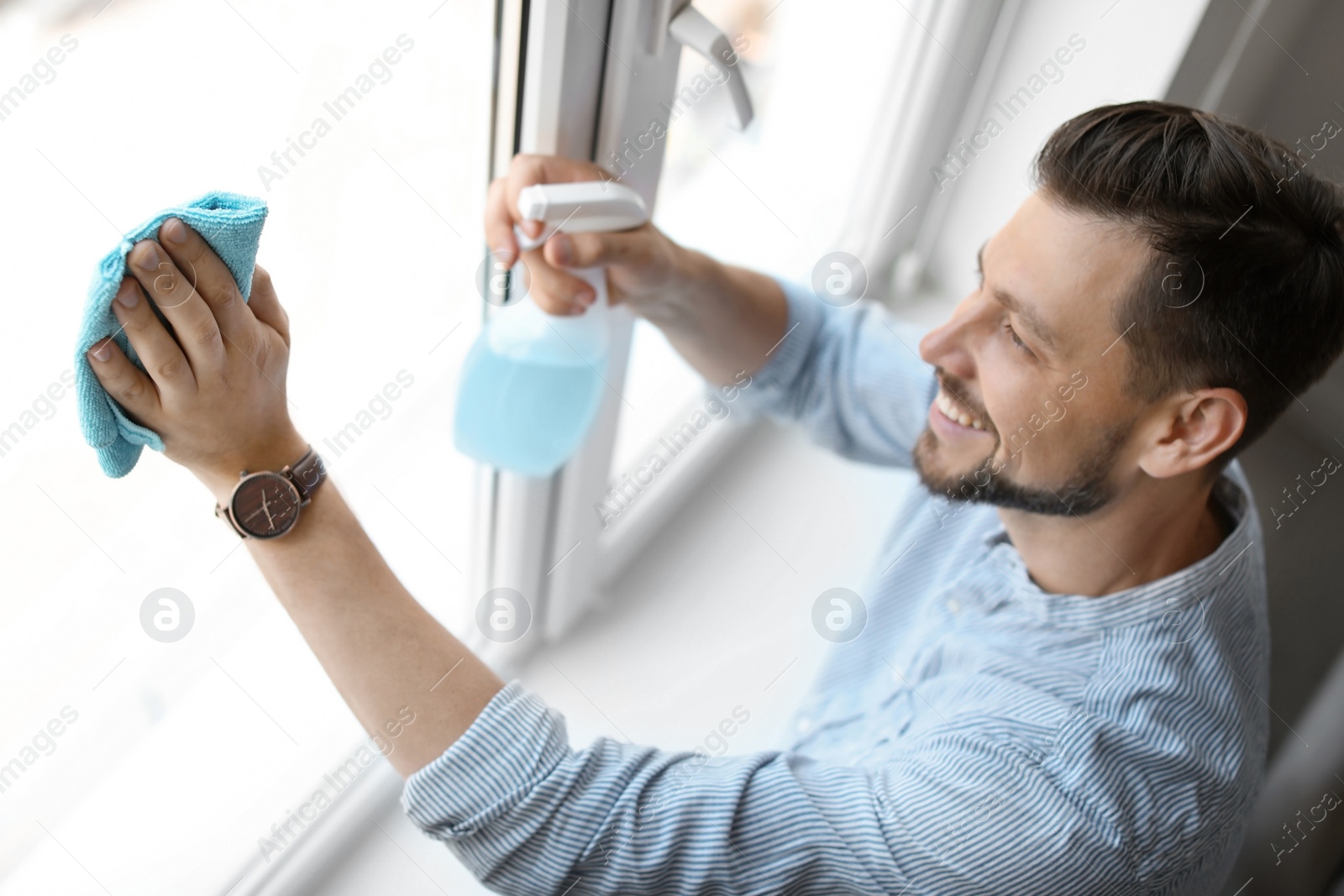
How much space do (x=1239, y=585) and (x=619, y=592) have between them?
725 mm

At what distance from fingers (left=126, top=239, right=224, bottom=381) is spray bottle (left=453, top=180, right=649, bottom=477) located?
0.96ft

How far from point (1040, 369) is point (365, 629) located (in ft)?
1.87

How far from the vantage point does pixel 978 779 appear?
0.79 m

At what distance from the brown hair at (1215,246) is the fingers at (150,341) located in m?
0.67

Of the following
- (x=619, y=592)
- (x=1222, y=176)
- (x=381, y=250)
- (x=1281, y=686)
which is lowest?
(x=619, y=592)

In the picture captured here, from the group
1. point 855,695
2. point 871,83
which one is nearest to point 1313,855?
point 855,695

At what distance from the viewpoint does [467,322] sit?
0.97 m

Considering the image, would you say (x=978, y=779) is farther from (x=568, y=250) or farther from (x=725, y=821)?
(x=568, y=250)

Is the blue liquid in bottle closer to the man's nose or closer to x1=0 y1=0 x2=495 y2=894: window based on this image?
x1=0 y1=0 x2=495 y2=894: window

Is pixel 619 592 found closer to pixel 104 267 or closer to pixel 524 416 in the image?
pixel 524 416

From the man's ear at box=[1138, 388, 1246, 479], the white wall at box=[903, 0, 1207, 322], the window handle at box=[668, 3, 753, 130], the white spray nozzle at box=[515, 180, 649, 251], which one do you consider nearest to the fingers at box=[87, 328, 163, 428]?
the white spray nozzle at box=[515, 180, 649, 251]

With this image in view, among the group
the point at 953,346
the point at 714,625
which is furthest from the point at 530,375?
the point at 714,625

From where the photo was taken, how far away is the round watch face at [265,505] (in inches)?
25.4

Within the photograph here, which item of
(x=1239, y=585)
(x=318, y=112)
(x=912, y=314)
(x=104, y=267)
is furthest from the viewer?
(x=912, y=314)
